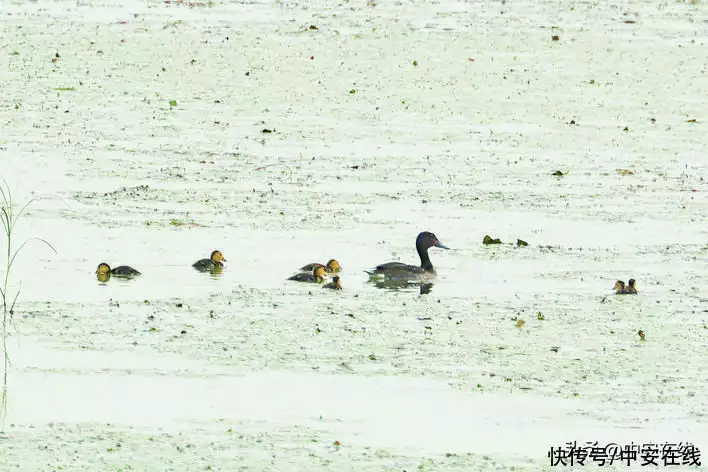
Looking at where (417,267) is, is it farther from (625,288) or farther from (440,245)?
(625,288)

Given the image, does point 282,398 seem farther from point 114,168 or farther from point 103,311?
point 114,168

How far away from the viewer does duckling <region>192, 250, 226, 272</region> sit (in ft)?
41.8

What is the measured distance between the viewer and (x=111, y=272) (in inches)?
486

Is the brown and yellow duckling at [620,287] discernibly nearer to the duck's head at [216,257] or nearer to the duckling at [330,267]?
the duckling at [330,267]

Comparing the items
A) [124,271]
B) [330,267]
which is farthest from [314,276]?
[124,271]

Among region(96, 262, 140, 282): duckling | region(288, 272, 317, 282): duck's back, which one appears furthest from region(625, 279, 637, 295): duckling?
region(96, 262, 140, 282): duckling

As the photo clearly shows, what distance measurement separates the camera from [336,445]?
28.2ft

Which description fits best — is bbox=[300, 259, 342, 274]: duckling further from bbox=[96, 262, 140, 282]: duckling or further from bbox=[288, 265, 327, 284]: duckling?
bbox=[96, 262, 140, 282]: duckling

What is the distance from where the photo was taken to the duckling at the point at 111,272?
12.3 meters

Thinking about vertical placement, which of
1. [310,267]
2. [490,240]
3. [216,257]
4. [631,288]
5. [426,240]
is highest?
[490,240]

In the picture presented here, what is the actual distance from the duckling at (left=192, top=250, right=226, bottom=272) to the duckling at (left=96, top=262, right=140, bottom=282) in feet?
1.73

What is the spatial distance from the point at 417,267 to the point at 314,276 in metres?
1.02

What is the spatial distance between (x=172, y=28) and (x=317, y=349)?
16.5m

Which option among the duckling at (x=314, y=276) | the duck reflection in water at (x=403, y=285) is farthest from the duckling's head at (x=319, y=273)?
the duck reflection in water at (x=403, y=285)
